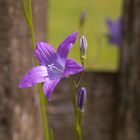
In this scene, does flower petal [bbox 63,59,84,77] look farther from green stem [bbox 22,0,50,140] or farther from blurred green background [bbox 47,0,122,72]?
blurred green background [bbox 47,0,122,72]

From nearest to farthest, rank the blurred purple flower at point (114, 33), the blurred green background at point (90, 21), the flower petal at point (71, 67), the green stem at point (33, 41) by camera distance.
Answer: the flower petal at point (71, 67), the green stem at point (33, 41), the blurred purple flower at point (114, 33), the blurred green background at point (90, 21)

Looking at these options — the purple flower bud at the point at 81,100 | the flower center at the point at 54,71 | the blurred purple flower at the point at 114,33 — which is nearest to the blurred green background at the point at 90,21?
the blurred purple flower at the point at 114,33

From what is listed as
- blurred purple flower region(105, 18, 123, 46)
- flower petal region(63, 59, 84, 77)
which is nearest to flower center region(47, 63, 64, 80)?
flower petal region(63, 59, 84, 77)

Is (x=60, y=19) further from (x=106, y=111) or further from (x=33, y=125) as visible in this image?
(x=33, y=125)

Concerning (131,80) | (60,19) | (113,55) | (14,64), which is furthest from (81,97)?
(60,19)

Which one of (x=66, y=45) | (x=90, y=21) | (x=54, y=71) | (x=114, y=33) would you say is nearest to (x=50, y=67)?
(x=54, y=71)

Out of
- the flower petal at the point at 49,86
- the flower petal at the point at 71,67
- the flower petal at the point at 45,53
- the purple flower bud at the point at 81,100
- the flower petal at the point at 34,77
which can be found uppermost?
the flower petal at the point at 45,53

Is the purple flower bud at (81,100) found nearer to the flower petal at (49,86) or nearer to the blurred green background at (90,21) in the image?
the flower petal at (49,86)
